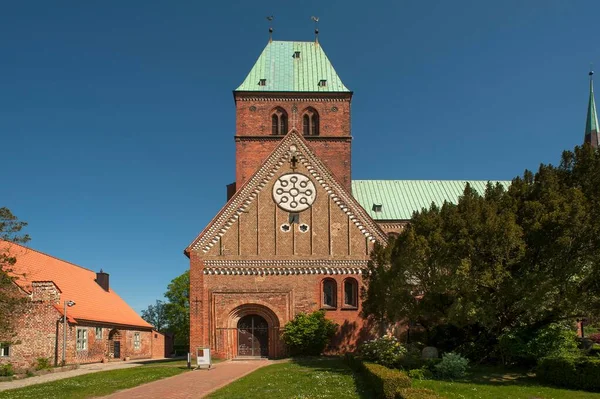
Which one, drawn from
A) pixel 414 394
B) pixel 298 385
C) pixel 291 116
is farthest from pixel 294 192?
pixel 414 394

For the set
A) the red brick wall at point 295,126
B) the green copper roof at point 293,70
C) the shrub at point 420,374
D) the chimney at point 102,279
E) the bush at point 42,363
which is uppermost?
the green copper roof at point 293,70

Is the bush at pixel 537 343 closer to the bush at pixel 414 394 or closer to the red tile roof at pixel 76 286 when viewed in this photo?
the bush at pixel 414 394

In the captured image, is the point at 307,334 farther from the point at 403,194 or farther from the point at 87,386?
the point at 403,194

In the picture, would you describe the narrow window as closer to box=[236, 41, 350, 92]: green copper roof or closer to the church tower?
the church tower

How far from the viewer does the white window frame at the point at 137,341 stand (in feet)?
173

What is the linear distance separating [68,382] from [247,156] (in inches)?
993

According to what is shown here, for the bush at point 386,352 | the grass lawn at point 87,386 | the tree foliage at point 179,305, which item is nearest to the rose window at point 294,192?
the grass lawn at point 87,386

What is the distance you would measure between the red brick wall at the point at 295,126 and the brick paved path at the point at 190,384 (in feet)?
66.9

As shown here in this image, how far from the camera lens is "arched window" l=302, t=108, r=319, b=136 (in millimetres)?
47500

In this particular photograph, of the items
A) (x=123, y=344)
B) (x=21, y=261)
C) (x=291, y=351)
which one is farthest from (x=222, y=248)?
(x=123, y=344)

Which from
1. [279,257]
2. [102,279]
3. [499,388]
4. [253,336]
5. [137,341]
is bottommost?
[137,341]

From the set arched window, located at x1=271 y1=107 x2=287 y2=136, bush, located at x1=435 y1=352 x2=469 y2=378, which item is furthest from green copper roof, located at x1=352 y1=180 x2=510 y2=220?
bush, located at x1=435 y1=352 x2=469 y2=378

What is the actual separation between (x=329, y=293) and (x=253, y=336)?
5.52m

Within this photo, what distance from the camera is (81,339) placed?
40125 mm
